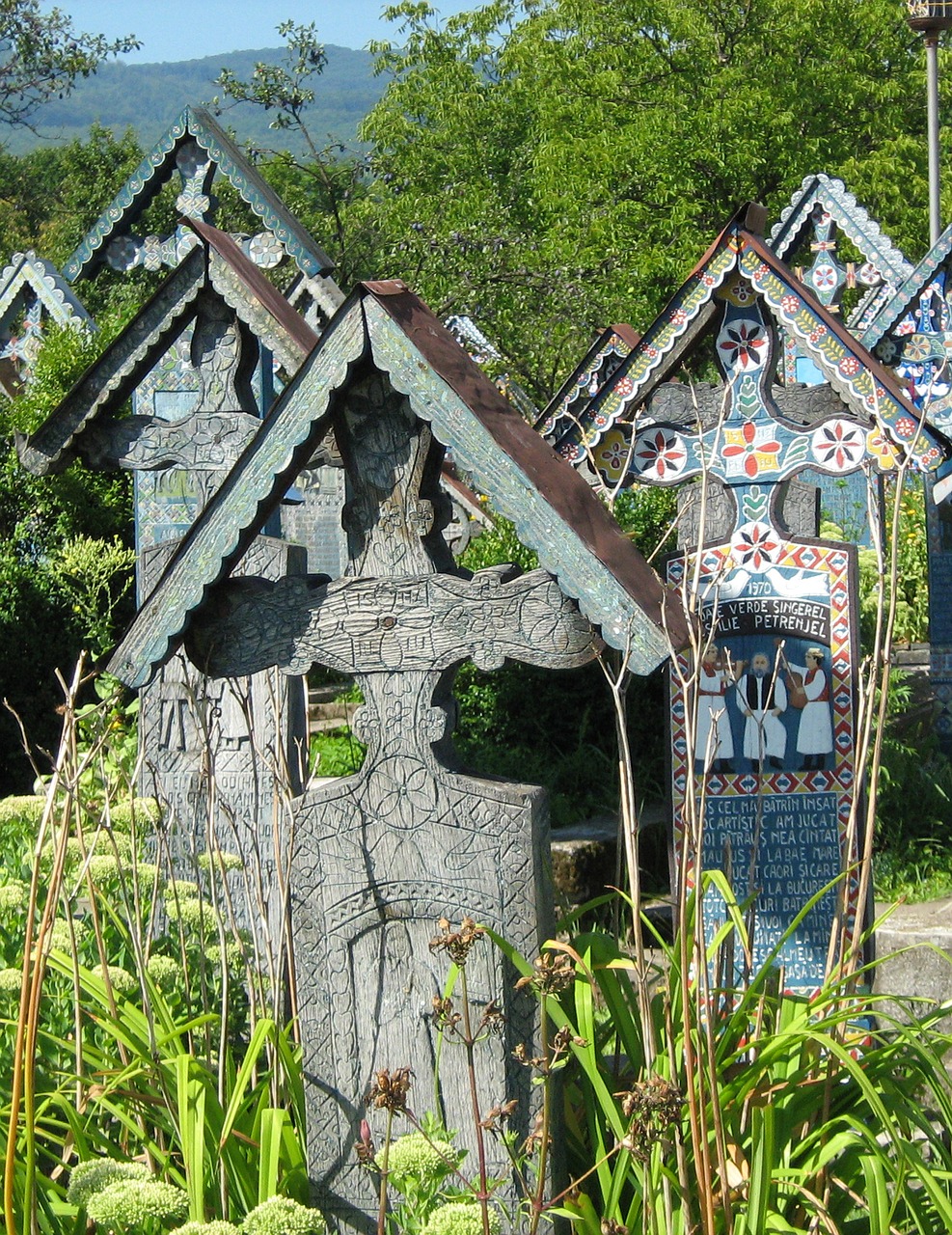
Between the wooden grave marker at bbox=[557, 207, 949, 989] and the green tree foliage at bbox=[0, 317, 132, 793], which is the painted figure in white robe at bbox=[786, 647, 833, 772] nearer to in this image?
the wooden grave marker at bbox=[557, 207, 949, 989]

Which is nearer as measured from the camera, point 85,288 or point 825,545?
point 825,545

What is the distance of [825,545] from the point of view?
16.8 feet

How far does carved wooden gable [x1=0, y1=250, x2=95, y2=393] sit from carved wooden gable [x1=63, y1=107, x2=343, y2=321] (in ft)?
17.4

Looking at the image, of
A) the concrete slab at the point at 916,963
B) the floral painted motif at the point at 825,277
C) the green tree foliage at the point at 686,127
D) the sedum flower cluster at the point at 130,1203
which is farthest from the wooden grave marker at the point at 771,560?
the green tree foliage at the point at 686,127

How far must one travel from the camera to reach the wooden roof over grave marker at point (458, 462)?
283 centimetres

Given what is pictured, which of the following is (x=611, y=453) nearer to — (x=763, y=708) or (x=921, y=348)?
(x=763, y=708)

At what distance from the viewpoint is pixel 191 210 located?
→ 312 inches

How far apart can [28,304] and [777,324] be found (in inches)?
447

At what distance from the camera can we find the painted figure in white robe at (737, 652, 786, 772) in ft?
17.0

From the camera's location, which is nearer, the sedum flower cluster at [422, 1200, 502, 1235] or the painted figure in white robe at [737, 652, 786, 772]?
the sedum flower cluster at [422, 1200, 502, 1235]

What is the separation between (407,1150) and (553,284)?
11043mm

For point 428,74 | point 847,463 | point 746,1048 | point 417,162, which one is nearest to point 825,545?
point 847,463

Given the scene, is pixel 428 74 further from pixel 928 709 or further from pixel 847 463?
pixel 847 463

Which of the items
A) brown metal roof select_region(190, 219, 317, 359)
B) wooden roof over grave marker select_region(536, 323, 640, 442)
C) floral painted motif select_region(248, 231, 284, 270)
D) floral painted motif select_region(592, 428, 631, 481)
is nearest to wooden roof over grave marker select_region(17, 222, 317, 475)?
brown metal roof select_region(190, 219, 317, 359)
